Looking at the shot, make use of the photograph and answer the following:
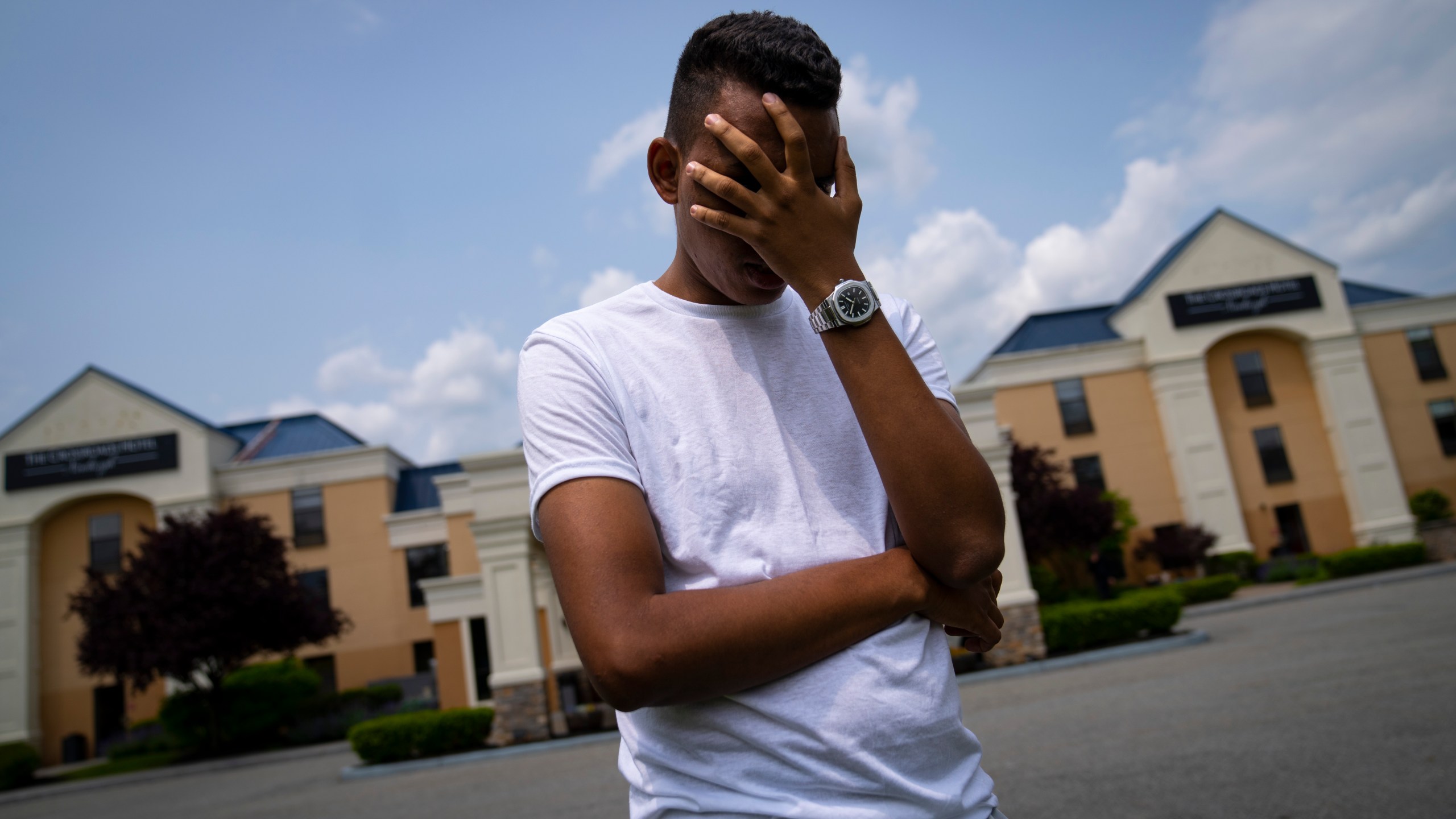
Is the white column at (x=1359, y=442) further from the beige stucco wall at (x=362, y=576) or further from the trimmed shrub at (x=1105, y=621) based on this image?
the beige stucco wall at (x=362, y=576)

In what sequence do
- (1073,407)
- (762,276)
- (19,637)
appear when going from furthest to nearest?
1. (1073,407)
2. (19,637)
3. (762,276)

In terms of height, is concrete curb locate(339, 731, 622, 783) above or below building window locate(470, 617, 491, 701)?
below

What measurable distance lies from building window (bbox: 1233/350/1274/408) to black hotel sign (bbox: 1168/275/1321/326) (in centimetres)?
172

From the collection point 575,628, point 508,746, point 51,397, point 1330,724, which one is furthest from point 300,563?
point 575,628

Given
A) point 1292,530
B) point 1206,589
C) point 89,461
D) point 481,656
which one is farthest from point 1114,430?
point 89,461

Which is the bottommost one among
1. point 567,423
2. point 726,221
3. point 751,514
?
point 751,514

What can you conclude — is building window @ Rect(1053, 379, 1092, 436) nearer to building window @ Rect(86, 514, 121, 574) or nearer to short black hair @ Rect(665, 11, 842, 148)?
short black hair @ Rect(665, 11, 842, 148)

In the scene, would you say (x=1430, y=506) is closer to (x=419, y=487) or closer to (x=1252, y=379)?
(x=1252, y=379)

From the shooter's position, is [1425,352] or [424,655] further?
[1425,352]

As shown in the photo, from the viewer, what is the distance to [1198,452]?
3142 cm

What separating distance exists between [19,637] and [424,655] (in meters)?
12.8

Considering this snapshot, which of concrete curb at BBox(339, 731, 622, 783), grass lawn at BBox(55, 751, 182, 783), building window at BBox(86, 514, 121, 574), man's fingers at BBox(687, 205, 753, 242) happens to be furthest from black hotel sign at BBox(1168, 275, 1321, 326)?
building window at BBox(86, 514, 121, 574)

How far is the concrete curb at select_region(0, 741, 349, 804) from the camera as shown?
19844mm

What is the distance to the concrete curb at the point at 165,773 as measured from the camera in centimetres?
1984
